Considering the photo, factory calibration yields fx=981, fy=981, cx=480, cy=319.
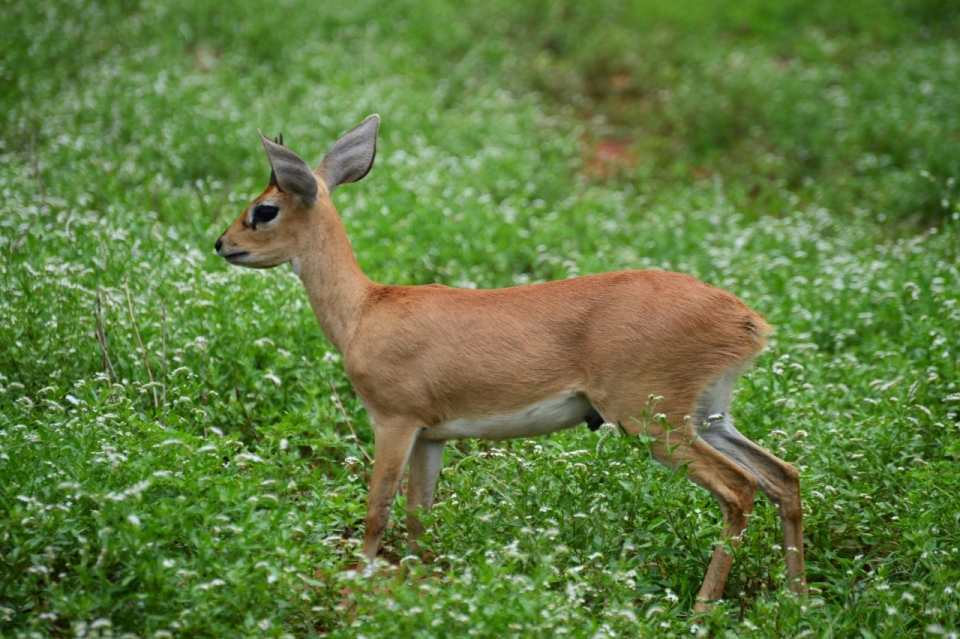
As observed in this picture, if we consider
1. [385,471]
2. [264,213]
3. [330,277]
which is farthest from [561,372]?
[264,213]

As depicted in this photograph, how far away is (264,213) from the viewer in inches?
208

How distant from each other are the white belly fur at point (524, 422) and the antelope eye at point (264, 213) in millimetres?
1430

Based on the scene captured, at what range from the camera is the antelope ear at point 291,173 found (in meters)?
4.97

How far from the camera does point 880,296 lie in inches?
292

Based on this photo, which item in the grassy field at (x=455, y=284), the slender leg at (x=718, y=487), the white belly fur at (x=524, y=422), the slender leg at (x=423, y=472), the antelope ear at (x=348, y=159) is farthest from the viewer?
the antelope ear at (x=348, y=159)

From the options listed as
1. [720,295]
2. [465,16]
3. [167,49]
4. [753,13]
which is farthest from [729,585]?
[753,13]

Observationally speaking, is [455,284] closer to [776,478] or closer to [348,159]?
[348,159]

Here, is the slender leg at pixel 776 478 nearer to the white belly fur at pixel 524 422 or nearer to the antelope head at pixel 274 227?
the white belly fur at pixel 524 422

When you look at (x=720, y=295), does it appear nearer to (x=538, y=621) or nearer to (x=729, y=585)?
(x=729, y=585)

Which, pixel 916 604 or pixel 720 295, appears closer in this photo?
pixel 916 604

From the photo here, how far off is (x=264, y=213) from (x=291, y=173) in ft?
1.09

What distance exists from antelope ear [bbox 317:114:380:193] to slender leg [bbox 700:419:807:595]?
8.03 feet

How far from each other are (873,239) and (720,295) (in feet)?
17.6

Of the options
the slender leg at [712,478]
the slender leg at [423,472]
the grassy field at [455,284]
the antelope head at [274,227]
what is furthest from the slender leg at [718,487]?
the antelope head at [274,227]
